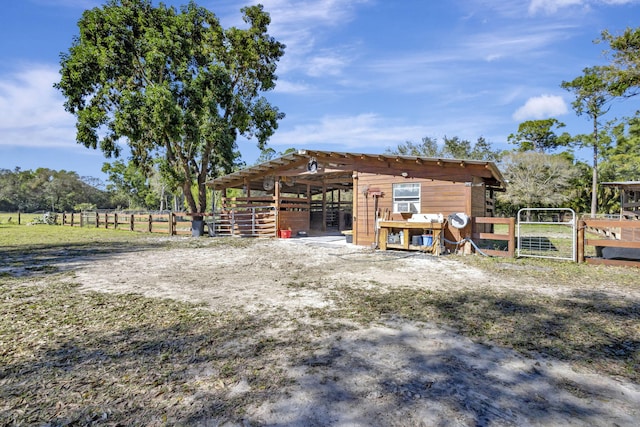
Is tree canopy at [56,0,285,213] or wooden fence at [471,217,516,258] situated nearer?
wooden fence at [471,217,516,258]

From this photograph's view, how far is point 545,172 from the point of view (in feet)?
98.1

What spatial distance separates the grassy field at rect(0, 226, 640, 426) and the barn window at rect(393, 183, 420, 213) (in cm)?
511

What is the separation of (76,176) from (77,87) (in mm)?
62585

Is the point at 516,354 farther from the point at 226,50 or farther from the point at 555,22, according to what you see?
the point at 226,50

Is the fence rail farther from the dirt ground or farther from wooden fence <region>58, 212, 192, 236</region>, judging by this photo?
the dirt ground

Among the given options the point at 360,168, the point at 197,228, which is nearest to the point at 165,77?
the point at 197,228

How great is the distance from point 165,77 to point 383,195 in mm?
12132

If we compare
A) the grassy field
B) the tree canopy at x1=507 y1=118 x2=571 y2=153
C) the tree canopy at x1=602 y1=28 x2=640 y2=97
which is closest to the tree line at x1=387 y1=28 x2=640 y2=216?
the tree canopy at x1=507 y1=118 x2=571 y2=153

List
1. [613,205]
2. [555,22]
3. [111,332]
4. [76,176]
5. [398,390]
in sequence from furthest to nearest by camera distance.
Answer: [76,176]
[613,205]
[555,22]
[111,332]
[398,390]

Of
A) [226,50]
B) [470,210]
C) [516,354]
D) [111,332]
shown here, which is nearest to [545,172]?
[470,210]

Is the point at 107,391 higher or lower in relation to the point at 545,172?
lower

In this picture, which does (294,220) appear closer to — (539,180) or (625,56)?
(625,56)

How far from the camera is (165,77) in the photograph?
15836 millimetres

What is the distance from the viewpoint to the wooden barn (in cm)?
958
